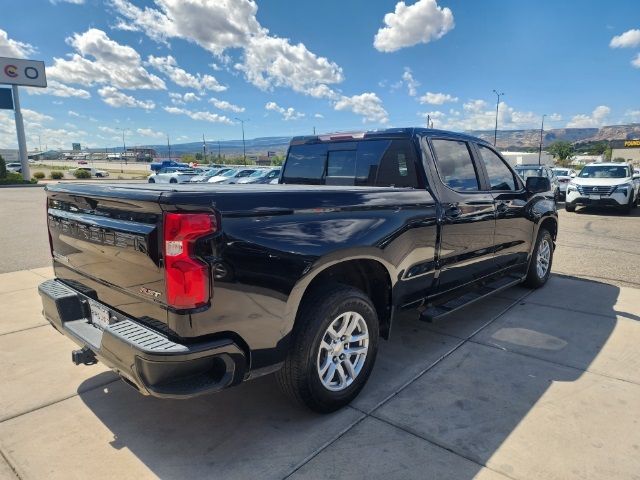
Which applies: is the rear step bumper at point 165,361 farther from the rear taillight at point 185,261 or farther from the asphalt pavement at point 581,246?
the asphalt pavement at point 581,246

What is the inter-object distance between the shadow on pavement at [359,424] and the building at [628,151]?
8374 centimetres

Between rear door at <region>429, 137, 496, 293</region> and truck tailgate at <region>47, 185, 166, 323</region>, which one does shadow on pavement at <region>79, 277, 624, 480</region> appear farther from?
truck tailgate at <region>47, 185, 166, 323</region>

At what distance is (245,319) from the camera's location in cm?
230

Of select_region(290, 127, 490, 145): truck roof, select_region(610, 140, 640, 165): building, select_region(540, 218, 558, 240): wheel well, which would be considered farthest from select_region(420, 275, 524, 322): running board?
select_region(610, 140, 640, 165): building

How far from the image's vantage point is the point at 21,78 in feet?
129

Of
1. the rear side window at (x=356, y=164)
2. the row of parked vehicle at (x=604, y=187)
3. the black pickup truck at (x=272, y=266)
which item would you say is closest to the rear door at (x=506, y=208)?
the black pickup truck at (x=272, y=266)

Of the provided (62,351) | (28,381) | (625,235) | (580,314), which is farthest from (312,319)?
(625,235)

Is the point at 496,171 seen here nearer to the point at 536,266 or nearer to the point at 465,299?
the point at 465,299

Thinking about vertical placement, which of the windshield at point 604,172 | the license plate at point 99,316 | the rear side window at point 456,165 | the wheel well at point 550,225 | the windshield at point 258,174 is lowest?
the license plate at point 99,316

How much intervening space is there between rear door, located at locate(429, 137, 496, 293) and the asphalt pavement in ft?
10.4

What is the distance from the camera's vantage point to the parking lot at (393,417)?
244cm

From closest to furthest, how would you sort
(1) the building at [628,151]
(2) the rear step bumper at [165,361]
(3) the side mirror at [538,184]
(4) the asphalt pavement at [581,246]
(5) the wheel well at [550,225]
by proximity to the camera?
1. (2) the rear step bumper at [165,361]
2. (3) the side mirror at [538,184]
3. (5) the wheel well at [550,225]
4. (4) the asphalt pavement at [581,246]
5. (1) the building at [628,151]

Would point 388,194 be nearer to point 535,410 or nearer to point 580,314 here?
point 535,410

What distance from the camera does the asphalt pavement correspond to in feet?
22.6
